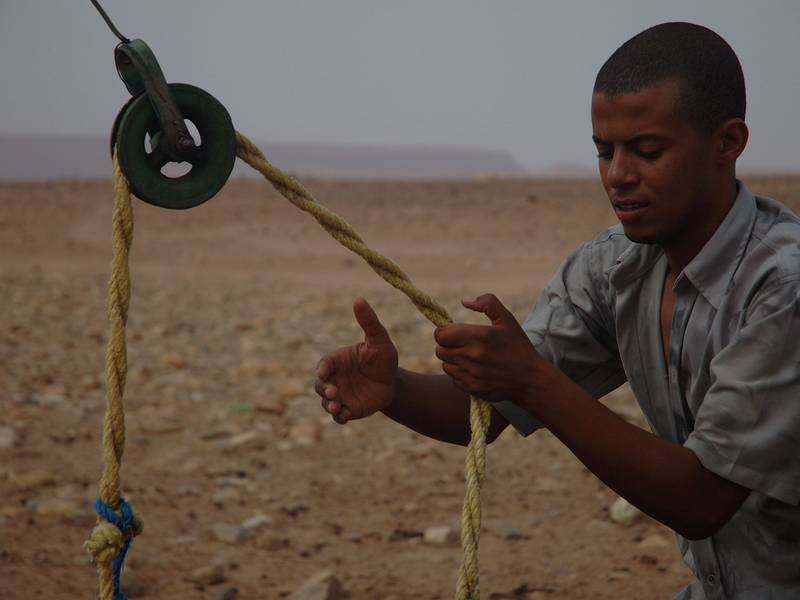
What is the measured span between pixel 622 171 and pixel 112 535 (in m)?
1.21

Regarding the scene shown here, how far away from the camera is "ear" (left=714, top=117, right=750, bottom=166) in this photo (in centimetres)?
191

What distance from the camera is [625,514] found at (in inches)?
148

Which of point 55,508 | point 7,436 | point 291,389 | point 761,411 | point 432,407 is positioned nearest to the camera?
point 761,411

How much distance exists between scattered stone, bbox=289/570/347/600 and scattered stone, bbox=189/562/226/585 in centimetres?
31

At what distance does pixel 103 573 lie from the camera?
1746mm

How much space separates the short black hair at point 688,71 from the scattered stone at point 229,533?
247 centimetres

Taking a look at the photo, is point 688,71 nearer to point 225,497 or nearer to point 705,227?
point 705,227

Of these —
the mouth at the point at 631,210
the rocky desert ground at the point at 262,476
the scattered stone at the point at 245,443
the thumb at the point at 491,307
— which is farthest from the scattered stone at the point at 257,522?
the mouth at the point at 631,210

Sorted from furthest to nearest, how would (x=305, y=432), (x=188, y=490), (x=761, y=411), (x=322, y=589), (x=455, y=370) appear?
(x=305, y=432) → (x=188, y=490) → (x=322, y=589) → (x=455, y=370) → (x=761, y=411)

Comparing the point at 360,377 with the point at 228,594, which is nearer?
the point at 360,377

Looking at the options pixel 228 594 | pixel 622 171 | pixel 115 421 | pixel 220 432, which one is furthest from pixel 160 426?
pixel 622 171

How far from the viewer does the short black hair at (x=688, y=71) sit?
6.15 feet

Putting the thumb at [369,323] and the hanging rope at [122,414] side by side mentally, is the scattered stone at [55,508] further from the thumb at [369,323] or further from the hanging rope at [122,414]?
the thumb at [369,323]

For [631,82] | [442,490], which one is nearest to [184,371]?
[442,490]
